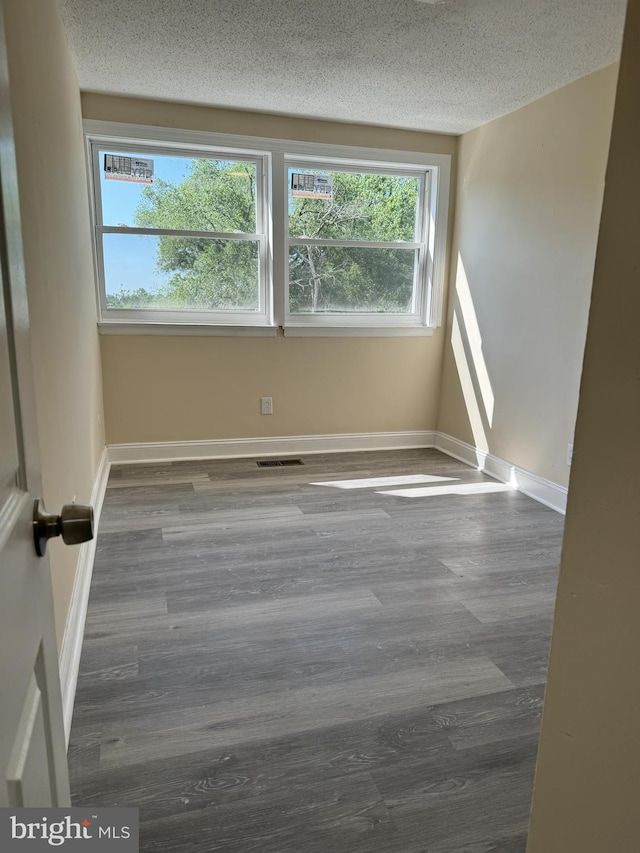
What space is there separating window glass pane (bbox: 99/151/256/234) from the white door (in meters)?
3.28

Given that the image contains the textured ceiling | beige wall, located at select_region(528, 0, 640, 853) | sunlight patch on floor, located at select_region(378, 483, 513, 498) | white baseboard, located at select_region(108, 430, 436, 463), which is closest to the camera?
beige wall, located at select_region(528, 0, 640, 853)

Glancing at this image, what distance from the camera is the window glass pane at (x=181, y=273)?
373 cm

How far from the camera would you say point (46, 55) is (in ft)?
6.51

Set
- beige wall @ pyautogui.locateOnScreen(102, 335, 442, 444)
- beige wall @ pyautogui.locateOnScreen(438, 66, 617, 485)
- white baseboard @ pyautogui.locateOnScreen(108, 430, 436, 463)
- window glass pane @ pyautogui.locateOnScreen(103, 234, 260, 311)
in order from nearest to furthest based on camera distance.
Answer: beige wall @ pyautogui.locateOnScreen(438, 66, 617, 485)
window glass pane @ pyautogui.locateOnScreen(103, 234, 260, 311)
beige wall @ pyautogui.locateOnScreen(102, 335, 442, 444)
white baseboard @ pyautogui.locateOnScreen(108, 430, 436, 463)

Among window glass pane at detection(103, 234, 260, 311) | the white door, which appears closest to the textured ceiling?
window glass pane at detection(103, 234, 260, 311)

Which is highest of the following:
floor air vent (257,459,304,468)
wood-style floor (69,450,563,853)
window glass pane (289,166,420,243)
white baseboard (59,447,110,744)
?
window glass pane (289,166,420,243)

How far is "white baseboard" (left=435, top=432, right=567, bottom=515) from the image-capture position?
328 centimetres

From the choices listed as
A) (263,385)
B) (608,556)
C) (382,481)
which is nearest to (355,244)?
(263,385)

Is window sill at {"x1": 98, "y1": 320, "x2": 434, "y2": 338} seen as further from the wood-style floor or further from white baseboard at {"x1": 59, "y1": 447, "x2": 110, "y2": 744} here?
white baseboard at {"x1": 59, "y1": 447, "x2": 110, "y2": 744}

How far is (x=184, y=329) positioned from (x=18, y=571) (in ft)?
11.1

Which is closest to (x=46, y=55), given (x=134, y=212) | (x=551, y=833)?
(x=134, y=212)

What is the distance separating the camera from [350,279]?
4.18 m

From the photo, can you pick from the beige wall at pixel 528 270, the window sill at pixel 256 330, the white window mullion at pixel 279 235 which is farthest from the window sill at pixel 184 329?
the beige wall at pixel 528 270

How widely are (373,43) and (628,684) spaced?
288 cm
